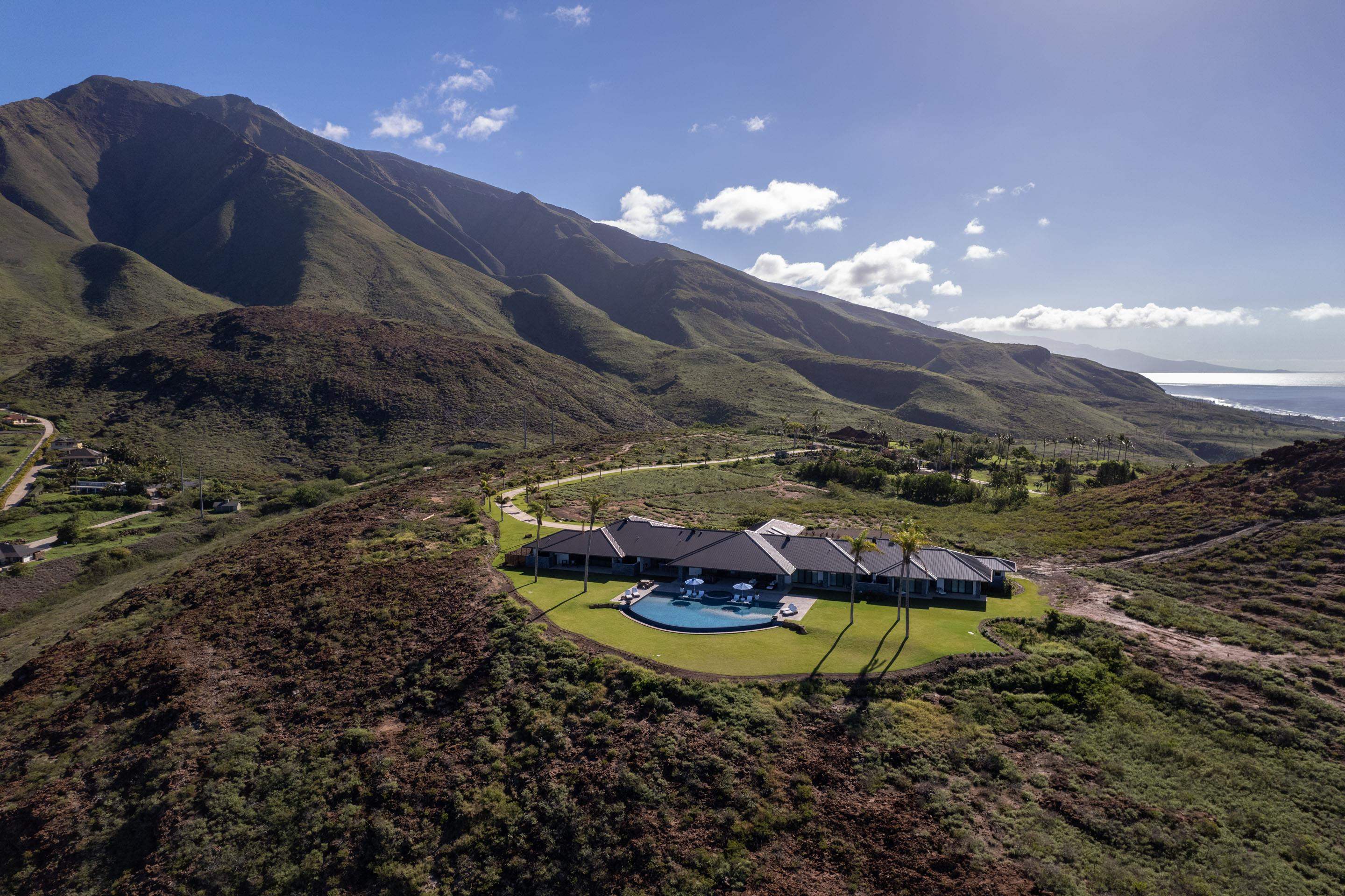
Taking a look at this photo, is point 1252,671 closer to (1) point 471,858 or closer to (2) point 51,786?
(1) point 471,858

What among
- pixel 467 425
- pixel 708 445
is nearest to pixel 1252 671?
pixel 708 445

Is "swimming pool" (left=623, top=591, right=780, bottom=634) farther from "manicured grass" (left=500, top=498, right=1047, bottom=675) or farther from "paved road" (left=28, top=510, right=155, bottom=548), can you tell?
"paved road" (left=28, top=510, right=155, bottom=548)

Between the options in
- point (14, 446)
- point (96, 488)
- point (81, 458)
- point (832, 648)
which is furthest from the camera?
point (81, 458)

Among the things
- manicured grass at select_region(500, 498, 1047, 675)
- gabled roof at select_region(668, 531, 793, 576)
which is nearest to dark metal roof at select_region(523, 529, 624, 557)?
manicured grass at select_region(500, 498, 1047, 675)

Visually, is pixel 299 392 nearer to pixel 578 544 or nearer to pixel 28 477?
pixel 28 477

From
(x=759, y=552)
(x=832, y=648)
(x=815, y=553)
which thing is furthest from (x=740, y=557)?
(x=832, y=648)

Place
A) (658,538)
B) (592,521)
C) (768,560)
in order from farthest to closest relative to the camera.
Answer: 1. (658,538)
2. (768,560)
3. (592,521)

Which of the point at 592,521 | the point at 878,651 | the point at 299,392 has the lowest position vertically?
the point at 878,651
